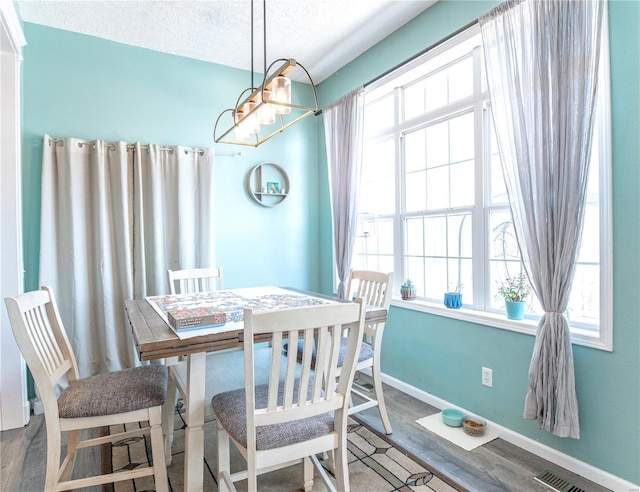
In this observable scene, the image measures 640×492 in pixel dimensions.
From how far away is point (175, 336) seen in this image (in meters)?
1.44

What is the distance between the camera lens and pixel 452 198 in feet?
8.45

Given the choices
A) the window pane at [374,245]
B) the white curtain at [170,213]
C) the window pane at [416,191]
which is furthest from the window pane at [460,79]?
the white curtain at [170,213]

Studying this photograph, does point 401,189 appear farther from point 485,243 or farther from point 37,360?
point 37,360

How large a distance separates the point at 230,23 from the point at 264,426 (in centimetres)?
271

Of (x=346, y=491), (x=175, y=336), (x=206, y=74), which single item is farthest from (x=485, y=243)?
(x=206, y=74)

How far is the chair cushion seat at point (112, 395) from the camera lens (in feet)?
4.91

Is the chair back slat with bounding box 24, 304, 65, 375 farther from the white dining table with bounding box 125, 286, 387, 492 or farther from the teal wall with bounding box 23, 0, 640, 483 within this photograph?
the teal wall with bounding box 23, 0, 640, 483

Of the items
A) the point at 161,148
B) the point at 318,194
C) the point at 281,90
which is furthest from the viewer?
the point at 318,194

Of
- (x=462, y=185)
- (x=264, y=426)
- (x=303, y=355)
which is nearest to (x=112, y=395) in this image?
(x=264, y=426)

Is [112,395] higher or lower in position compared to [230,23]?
lower

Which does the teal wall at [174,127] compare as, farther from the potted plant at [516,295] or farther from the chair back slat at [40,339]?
the potted plant at [516,295]

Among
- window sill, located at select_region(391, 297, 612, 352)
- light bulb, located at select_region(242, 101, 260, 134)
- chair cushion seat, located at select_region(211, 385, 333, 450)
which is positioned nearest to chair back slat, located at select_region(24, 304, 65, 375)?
chair cushion seat, located at select_region(211, 385, 333, 450)

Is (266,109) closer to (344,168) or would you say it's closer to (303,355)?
(303,355)

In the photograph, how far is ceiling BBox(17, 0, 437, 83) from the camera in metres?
2.50
